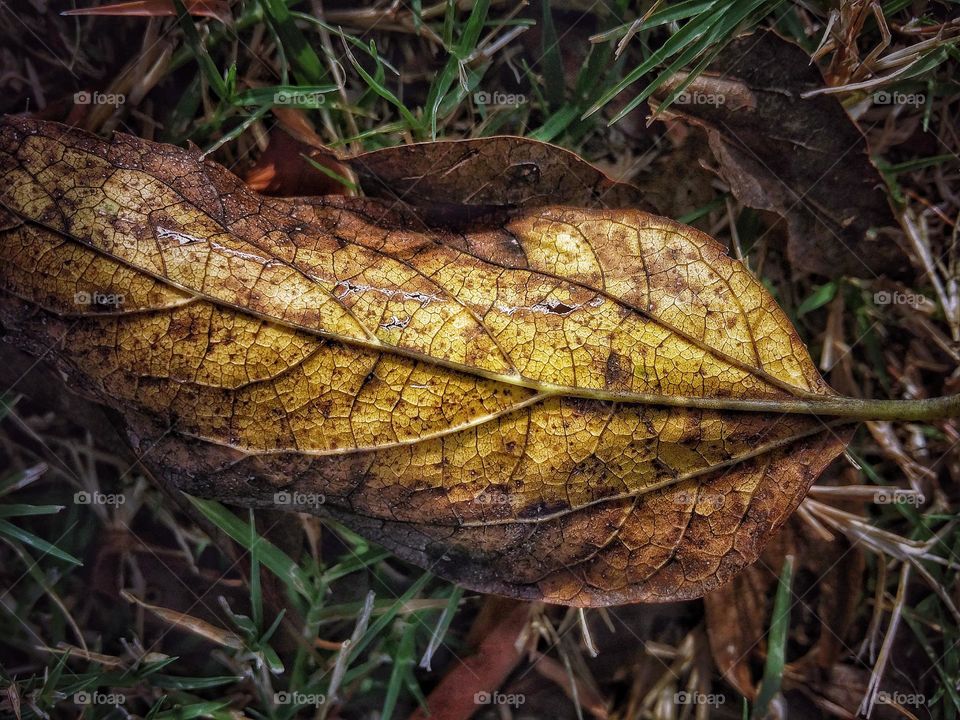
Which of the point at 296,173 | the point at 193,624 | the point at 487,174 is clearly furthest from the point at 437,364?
the point at 193,624

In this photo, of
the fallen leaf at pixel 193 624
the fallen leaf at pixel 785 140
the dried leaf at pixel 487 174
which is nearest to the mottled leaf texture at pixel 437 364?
the dried leaf at pixel 487 174

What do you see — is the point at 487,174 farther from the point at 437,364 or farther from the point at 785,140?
the point at 785,140

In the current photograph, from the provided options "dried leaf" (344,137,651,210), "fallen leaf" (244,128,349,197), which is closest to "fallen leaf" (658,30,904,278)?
"dried leaf" (344,137,651,210)

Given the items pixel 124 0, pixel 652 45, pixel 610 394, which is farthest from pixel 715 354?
pixel 124 0

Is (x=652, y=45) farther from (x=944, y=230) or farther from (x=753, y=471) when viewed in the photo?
(x=753, y=471)

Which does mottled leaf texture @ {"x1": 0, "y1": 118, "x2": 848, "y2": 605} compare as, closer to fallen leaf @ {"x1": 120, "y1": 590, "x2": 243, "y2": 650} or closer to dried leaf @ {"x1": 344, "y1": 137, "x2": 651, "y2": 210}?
dried leaf @ {"x1": 344, "y1": 137, "x2": 651, "y2": 210}

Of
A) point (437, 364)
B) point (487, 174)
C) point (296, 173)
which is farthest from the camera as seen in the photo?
point (296, 173)
